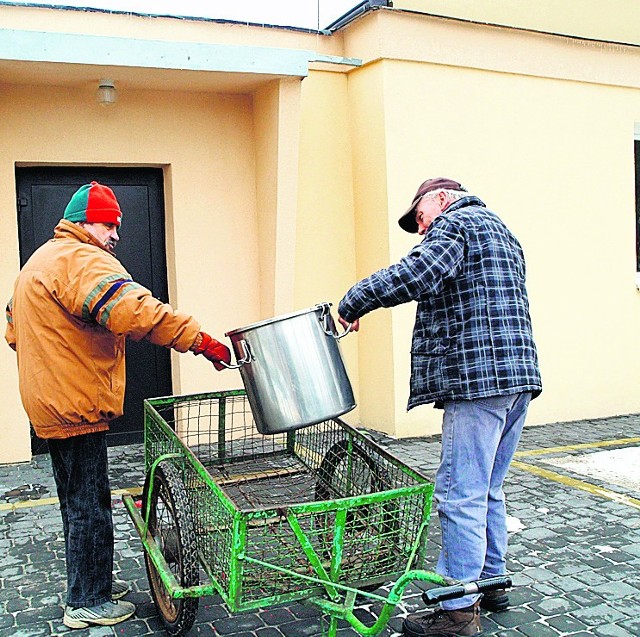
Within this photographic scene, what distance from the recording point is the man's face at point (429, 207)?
4.06 m

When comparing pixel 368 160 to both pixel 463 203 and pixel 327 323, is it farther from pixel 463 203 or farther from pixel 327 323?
pixel 327 323

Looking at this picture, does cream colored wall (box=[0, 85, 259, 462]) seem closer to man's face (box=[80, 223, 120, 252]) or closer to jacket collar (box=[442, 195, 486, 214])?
man's face (box=[80, 223, 120, 252])

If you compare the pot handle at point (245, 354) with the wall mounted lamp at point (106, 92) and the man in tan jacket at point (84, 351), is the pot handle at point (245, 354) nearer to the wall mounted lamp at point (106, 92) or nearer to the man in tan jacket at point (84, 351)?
the man in tan jacket at point (84, 351)

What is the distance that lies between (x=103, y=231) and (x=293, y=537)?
1722 mm

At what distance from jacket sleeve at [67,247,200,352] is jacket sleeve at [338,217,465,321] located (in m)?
0.77

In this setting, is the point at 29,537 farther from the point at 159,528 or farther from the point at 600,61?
the point at 600,61

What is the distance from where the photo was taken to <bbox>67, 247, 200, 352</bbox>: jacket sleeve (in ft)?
12.2

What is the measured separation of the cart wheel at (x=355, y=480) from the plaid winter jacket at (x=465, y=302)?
17.2 inches

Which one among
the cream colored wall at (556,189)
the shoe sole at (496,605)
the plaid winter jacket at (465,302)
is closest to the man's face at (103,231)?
the plaid winter jacket at (465,302)

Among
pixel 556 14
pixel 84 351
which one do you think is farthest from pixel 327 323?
pixel 556 14

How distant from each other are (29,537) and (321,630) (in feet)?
7.46

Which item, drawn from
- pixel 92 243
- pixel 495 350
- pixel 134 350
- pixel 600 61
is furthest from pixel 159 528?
pixel 600 61

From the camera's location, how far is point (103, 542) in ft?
13.5

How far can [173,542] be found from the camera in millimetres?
3941
